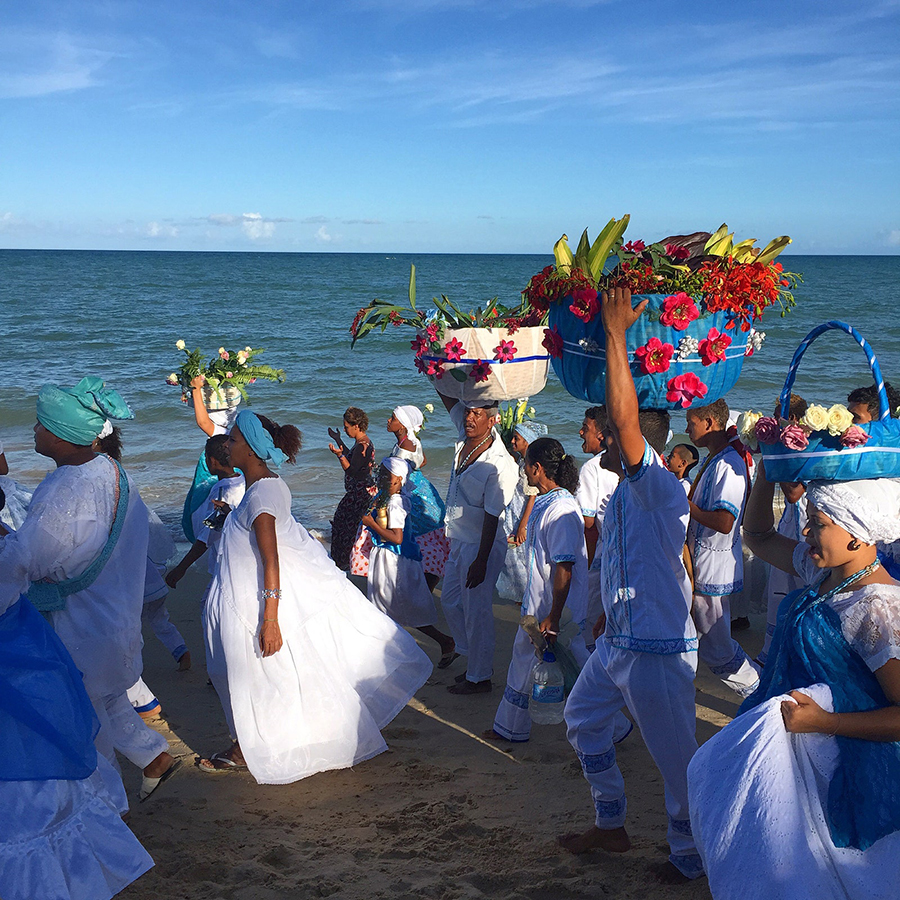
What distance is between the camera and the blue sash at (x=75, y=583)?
4047 millimetres

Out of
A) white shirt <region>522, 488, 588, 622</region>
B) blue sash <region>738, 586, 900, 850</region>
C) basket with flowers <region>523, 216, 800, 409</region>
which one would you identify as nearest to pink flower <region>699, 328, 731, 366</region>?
basket with flowers <region>523, 216, 800, 409</region>

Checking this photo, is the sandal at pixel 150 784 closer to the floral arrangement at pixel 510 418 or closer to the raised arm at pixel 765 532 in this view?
the raised arm at pixel 765 532

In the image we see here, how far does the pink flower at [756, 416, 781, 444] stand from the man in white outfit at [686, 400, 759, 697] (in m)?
2.65

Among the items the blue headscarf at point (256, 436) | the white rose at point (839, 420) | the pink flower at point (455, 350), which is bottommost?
the blue headscarf at point (256, 436)

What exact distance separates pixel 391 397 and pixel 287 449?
14365 millimetres

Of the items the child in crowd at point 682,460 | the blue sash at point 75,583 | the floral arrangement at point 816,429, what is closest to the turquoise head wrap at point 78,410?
the blue sash at point 75,583

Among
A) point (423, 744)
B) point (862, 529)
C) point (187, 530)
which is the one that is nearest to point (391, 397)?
point (187, 530)

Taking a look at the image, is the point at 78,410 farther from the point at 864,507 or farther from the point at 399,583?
the point at 864,507

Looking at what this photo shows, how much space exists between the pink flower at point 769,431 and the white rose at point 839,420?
0.19 metres

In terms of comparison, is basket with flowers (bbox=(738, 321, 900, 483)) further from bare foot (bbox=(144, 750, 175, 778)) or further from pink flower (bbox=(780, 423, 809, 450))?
bare foot (bbox=(144, 750, 175, 778))

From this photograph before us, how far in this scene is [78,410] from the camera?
4047 millimetres

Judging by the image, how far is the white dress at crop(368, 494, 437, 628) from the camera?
20.5 ft

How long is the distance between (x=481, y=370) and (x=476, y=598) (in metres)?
1.53

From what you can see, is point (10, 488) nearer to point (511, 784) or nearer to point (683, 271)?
point (511, 784)
